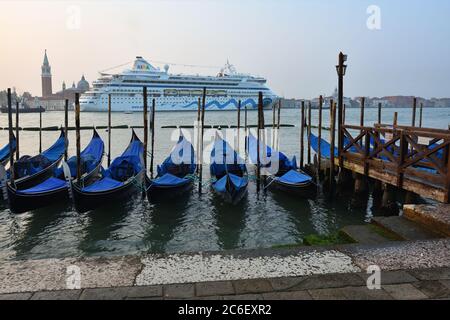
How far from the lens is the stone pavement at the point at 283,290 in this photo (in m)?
2.55

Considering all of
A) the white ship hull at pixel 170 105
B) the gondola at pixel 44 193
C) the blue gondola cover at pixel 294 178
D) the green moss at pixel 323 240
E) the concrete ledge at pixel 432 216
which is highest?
the white ship hull at pixel 170 105

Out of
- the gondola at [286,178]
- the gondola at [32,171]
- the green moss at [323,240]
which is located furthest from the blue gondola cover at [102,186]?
the green moss at [323,240]

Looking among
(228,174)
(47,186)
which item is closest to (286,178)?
(228,174)

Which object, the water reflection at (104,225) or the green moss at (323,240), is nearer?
the green moss at (323,240)

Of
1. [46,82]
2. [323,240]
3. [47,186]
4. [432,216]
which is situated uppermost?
[46,82]

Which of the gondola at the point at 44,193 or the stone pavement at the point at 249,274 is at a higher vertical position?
the stone pavement at the point at 249,274

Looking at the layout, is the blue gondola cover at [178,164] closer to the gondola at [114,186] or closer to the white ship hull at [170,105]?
the gondola at [114,186]

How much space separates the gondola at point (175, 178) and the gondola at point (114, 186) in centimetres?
58

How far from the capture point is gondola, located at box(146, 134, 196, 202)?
376 inches

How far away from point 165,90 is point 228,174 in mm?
56133

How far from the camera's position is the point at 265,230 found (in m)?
8.02

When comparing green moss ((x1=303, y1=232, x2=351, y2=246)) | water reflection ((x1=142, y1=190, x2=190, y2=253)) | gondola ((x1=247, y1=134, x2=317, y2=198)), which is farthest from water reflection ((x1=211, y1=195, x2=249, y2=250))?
green moss ((x1=303, y1=232, x2=351, y2=246))

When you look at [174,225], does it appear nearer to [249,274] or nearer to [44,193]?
[44,193]

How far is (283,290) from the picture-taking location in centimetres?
263
